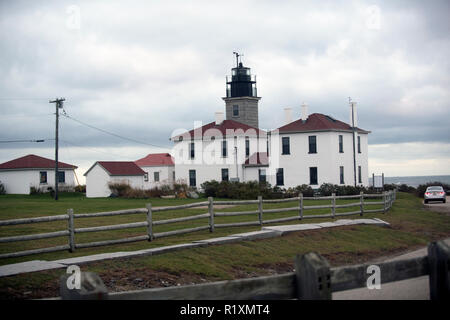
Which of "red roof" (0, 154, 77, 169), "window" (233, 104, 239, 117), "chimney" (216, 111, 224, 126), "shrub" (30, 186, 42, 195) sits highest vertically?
"window" (233, 104, 239, 117)

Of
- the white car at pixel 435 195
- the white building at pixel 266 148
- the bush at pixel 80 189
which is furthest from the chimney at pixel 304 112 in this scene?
the bush at pixel 80 189

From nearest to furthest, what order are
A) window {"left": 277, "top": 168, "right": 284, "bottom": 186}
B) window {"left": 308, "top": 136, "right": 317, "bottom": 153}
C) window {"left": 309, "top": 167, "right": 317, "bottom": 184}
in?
window {"left": 308, "top": 136, "right": 317, "bottom": 153}
window {"left": 309, "top": 167, "right": 317, "bottom": 184}
window {"left": 277, "top": 168, "right": 284, "bottom": 186}

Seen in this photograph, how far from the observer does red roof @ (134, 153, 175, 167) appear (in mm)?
79125

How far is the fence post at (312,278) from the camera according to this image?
4504mm

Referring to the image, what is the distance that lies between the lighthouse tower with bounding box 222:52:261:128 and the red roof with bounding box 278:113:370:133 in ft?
35.1

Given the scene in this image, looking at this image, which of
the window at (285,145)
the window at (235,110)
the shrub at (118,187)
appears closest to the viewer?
the shrub at (118,187)

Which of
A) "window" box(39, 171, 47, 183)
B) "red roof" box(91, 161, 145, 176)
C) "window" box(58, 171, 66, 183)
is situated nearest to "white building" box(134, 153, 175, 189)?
"window" box(58, 171, 66, 183)

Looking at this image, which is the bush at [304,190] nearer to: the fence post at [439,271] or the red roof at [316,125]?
the red roof at [316,125]

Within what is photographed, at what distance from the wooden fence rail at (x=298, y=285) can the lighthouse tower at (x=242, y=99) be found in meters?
59.6

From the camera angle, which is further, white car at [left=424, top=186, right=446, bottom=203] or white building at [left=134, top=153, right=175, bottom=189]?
white building at [left=134, top=153, right=175, bottom=189]

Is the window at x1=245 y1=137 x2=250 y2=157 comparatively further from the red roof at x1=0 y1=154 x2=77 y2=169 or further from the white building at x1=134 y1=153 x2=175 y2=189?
the red roof at x1=0 y1=154 x2=77 y2=169

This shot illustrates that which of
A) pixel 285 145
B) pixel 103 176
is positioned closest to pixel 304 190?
pixel 285 145

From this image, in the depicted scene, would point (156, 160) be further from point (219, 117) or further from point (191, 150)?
point (219, 117)
